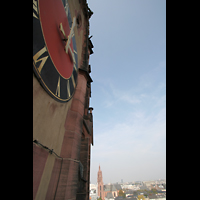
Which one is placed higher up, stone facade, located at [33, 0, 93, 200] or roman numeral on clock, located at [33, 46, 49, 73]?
roman numeral on clock, located at [33, 46, 49, 73]

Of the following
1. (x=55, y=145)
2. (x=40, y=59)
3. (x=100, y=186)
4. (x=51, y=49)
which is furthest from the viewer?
(x=100, y=186)

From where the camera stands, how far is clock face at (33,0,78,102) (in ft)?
9.80

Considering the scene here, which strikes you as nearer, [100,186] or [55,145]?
[55,145]

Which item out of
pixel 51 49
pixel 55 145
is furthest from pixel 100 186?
pixel 51 49

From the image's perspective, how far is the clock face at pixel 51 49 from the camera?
118 inches

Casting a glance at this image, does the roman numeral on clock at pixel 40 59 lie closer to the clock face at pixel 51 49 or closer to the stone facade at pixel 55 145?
the clock face at pixel 51 49

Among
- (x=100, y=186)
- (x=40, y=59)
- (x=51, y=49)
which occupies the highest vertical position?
(x=51, y=49)

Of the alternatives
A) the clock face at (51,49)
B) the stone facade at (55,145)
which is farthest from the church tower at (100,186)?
the clock face at (51,49)

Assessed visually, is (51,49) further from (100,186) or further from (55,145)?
(100,186)

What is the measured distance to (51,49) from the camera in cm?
363

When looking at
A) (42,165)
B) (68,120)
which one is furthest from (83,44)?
(42,165)

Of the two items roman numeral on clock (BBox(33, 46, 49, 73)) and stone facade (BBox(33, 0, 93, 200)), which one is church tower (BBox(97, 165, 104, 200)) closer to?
stone facade (BBox(33, 0, 93, 200))

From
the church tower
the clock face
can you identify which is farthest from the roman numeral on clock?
the church tower
